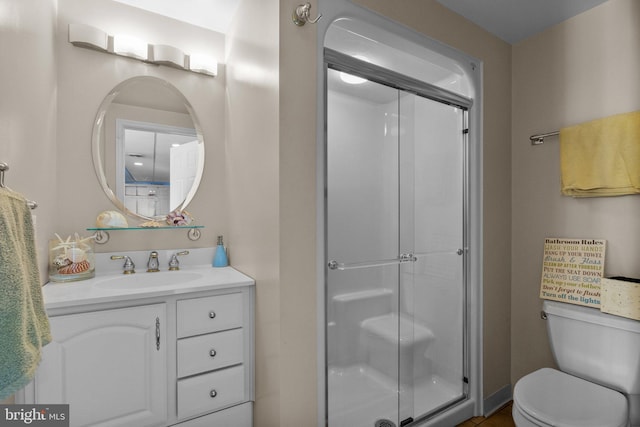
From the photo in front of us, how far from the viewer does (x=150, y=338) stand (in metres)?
1.31

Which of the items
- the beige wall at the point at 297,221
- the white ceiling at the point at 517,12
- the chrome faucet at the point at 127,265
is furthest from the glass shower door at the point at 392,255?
the chrome faucet at the point at 127,265

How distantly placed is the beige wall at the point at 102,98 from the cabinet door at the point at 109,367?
647 mm

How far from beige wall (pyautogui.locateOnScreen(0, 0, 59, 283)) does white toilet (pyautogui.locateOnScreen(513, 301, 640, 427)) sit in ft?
7.58

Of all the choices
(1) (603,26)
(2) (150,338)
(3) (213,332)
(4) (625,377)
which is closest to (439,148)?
(1) (603,26)

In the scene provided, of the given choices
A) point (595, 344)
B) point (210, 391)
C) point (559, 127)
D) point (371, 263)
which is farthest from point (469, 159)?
point (210, 391)

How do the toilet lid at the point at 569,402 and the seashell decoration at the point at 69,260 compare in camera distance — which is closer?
the toilet lid at the point at 569,402

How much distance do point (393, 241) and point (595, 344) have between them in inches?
45.8

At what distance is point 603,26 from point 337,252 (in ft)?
6.51

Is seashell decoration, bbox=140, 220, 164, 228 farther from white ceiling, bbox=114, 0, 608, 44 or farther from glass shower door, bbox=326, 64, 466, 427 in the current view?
white ceiling, bbox=114, 0, 608, 44

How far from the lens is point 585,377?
1638 mm

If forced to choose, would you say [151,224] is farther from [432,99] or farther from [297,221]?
[432,99]

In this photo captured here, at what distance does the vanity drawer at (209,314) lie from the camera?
1382 mm

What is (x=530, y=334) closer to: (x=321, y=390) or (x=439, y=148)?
(x=439, y=148)

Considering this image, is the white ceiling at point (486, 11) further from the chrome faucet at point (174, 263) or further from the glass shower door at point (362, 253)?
the chrome faucet at point (174, 263)
